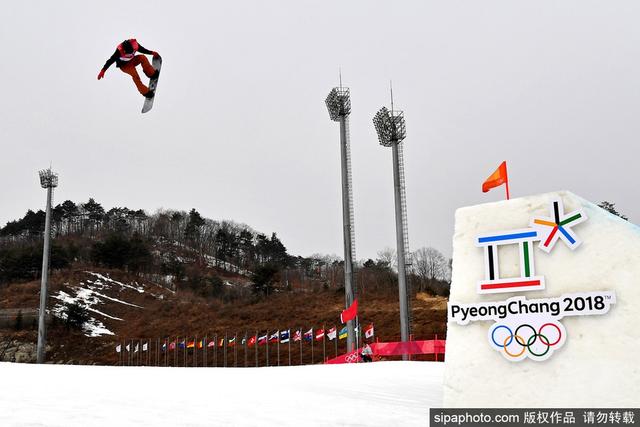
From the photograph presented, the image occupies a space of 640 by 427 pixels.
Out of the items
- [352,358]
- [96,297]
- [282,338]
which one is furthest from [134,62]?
[96,297]

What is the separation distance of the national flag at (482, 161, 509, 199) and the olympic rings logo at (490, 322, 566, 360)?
6.02 feet

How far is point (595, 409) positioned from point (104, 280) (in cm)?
7538

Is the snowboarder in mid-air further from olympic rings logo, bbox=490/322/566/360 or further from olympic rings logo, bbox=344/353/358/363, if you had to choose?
olympic rings logo, bbox=344/353/358/363

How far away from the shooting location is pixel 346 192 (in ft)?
103

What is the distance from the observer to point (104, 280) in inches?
2945

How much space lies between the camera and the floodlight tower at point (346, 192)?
29.9 meters

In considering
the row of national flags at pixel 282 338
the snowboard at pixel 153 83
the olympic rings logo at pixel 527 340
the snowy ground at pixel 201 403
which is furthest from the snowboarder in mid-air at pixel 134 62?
the row of national flags at pixel 282 338

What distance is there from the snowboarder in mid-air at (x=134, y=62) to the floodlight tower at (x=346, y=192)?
754 inches

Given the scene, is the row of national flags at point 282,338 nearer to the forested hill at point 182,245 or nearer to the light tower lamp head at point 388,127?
the light tower lamp head at point 388,127

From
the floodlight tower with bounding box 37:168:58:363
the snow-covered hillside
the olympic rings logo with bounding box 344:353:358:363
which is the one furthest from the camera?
the snow-covered hillside

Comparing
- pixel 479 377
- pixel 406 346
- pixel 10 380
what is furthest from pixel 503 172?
pixel 406 346

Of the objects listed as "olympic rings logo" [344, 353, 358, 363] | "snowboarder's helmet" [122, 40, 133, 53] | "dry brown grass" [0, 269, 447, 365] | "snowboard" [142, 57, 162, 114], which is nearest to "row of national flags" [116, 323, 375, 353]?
"dry brown grass" [0, 269, 447, 365]

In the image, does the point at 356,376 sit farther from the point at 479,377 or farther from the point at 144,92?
the point at 479,377

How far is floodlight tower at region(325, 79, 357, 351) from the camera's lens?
98.0 ft
